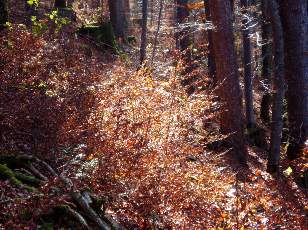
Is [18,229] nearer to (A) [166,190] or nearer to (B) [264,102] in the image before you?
(A) [166,190]

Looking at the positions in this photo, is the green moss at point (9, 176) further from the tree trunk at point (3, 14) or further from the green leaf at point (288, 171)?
the green leaf at point (288, 171)

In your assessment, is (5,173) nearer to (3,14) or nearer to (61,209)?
(61,209)

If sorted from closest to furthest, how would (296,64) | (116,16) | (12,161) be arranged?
(12,161) < (296,64) < (116,16)

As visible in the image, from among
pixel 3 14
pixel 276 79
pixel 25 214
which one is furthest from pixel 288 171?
pixel 25 214

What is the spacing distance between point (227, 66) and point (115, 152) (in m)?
7.03

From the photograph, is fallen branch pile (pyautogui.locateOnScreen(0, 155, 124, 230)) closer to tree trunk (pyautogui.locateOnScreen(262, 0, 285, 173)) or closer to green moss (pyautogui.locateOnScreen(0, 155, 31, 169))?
green moss (pyautogui.locateOnScreen(0, 155, 31, 169))

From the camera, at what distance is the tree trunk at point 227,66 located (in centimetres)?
1347

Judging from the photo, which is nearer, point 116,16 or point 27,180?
point 27,180

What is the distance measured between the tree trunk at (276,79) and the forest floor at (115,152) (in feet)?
9.56

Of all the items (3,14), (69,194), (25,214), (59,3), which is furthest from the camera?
(59,3)

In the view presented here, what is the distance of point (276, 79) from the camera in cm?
1246

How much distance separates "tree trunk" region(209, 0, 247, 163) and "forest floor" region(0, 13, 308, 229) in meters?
3.50

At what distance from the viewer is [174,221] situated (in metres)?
6.82

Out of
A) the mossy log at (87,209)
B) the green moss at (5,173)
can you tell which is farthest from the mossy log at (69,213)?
the green moss at (5,173)
